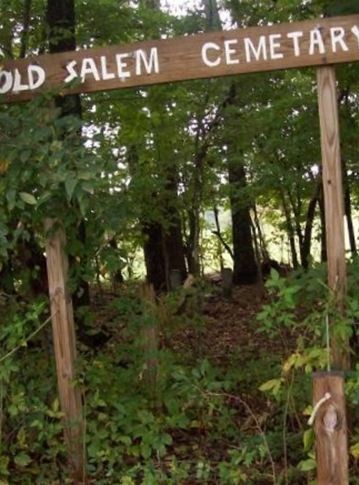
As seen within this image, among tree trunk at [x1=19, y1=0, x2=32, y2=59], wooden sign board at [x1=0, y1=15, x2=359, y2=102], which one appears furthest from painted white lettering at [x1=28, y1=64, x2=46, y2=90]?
tree trunk at [x1=19, y1=0, x2=32, y2=59]

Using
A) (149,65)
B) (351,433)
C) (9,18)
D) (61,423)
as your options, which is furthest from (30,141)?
(9,18)

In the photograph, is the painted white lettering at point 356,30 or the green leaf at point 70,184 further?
the painted white lettering at point 356,30

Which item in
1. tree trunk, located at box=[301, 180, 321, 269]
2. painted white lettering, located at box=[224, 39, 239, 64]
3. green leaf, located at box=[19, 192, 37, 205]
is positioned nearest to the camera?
green leaf, located at box=[19, 192, 37, 205]

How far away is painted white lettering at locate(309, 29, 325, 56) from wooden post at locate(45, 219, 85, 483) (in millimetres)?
1784

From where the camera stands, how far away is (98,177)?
348cm

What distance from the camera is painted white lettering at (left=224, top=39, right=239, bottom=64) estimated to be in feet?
12.7

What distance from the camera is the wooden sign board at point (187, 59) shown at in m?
3.81

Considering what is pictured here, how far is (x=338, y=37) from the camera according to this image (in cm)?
380

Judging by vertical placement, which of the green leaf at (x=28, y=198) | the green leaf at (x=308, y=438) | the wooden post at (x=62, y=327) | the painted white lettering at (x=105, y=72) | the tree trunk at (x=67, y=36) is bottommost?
the green leaf at (x=308, y=438)

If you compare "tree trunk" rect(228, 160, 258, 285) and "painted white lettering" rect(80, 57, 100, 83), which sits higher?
"painted white lettering" rect(80, 57, 100, 83)

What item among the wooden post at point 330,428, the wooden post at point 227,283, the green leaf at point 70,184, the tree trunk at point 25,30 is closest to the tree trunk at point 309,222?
the wooden post at point 227,283

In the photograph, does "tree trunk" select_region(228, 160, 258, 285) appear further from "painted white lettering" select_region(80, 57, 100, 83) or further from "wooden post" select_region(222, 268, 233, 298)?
"painted white lettering" select_region(80, 57, 100, 83)

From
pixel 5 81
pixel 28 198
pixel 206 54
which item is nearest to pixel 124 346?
pixel 28 198

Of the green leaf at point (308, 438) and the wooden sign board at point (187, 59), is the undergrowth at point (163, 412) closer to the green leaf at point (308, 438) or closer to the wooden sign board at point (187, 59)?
the green leaf at point (308, 438)
